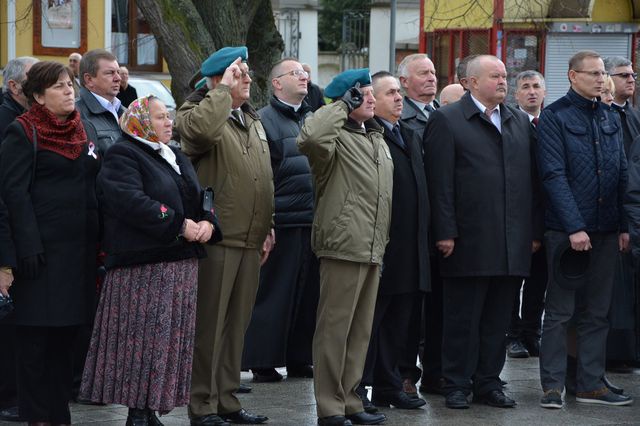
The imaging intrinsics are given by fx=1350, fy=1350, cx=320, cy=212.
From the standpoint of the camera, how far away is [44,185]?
Answer: 712 centimetres

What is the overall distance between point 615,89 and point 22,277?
4.71 meters

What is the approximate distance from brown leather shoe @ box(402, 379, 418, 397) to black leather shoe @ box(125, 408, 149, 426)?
2.04 metres

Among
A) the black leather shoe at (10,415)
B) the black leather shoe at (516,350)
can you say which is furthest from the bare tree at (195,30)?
the black leather shoe at (10,415)

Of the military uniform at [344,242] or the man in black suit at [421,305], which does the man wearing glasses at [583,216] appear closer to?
the man in black suit at [421,305]

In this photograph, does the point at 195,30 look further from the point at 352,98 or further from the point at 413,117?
the point at 352,98

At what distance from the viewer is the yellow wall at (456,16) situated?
84.1 feet

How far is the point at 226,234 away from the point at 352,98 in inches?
41.7

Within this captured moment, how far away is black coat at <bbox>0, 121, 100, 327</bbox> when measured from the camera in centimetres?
702

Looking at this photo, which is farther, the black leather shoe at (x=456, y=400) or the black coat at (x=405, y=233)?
the black leather shoe at (x=456, y=400)

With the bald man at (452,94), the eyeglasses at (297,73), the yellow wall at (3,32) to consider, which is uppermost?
the yellow wall at (3,32)

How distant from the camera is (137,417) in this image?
7.12 metres

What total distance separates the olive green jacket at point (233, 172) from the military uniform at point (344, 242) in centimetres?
31

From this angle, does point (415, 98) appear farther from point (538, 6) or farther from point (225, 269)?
point (538, 6)

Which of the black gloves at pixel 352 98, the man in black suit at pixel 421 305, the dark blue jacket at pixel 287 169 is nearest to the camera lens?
the black gloves at pixel 352 98
